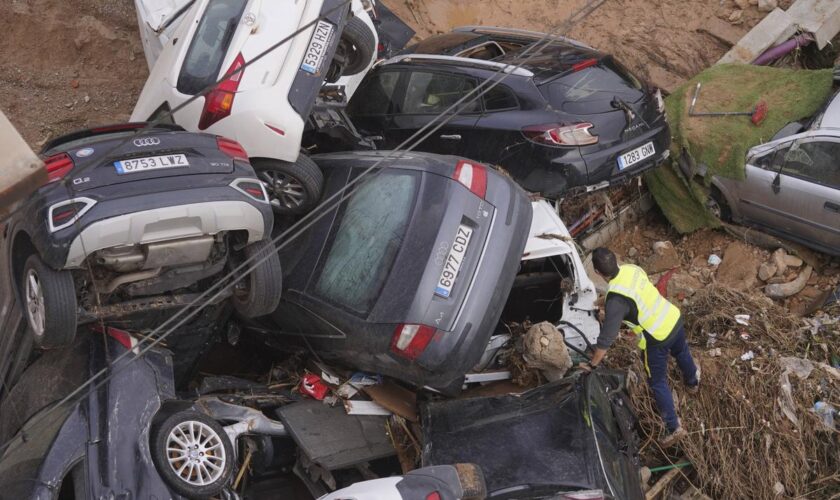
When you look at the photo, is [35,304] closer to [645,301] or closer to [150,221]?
[150,221]

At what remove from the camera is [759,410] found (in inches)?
246

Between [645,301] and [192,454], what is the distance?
3.02m

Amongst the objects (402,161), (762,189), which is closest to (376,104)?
(402,161)

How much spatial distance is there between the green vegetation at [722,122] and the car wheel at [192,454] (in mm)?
5270

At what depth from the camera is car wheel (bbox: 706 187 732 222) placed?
8.45 metres

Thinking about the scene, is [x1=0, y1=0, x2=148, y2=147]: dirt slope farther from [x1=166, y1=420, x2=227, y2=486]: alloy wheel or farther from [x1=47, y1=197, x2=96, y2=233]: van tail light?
[x1=166, y1=420, x2=227, y2=486]: alloy wheel

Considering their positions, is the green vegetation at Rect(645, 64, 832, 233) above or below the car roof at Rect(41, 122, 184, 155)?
below

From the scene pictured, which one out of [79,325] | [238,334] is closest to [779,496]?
[238,334]

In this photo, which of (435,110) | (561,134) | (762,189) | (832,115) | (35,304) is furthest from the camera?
(762,189)

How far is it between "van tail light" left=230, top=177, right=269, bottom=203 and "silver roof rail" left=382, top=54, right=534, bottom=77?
101 inches

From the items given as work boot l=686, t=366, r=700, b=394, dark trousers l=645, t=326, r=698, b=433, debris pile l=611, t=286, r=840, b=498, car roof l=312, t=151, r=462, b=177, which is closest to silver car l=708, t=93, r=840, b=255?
debris pile l=611, t=286, r=840, b=498

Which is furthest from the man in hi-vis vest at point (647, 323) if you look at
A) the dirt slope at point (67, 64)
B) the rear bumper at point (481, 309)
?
the dirt slope at point (67, 64)

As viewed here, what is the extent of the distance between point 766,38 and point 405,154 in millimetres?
5729

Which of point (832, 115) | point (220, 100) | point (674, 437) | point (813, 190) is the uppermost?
point (220, 100)
